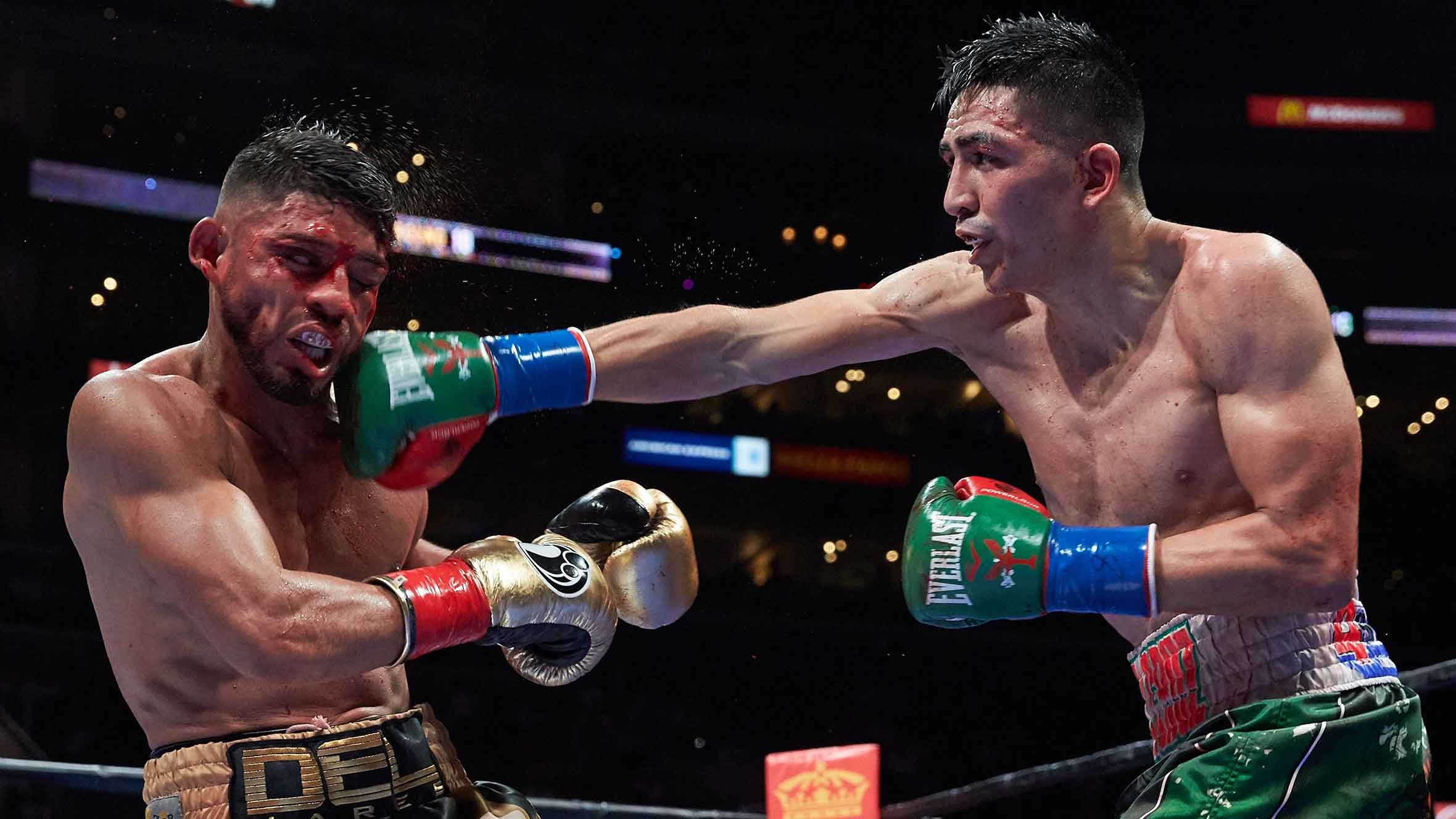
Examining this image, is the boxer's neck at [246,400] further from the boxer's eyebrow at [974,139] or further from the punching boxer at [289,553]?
the boxer's eyebrow at [974,139]

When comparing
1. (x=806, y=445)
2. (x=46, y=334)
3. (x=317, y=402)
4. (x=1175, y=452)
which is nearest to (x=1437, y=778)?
(x=806, y=445)

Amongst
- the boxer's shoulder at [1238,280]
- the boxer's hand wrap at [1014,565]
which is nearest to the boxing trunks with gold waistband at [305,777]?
the boxer's hand wrap at [1014,565]

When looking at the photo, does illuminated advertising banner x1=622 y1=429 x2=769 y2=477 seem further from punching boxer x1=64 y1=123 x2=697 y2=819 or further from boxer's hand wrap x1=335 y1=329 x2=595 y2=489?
boxer's hand wrap x1=335 y1=329 x2=595 y2=489

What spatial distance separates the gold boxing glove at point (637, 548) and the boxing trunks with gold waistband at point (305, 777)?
1.48 ft

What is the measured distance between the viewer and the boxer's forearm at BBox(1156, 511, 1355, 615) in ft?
6.02

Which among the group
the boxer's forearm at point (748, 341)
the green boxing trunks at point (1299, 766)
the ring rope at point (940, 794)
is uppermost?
the boxer's forearm at point (748, 341)

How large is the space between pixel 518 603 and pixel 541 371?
0.38m

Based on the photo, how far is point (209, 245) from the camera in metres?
2.09

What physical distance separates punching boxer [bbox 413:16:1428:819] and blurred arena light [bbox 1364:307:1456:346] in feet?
25.5

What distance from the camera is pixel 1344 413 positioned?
6.20 ft

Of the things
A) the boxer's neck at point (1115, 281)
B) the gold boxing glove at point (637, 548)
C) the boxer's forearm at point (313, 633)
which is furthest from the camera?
the gold boxing glove at point (637, 548)

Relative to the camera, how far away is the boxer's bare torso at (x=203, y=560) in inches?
75.0

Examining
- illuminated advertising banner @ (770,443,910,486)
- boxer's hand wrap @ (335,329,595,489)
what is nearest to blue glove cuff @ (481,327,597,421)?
boxer's hand wrap @ (335,329,595,489)

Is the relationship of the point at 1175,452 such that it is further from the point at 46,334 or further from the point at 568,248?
the point at 46,334
